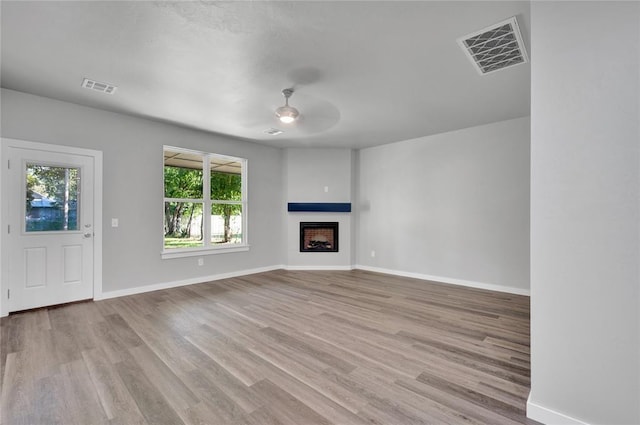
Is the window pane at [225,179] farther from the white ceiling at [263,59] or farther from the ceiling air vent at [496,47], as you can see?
the ceiling air vent at [496,47]

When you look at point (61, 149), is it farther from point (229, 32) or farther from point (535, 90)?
point (535, 90)

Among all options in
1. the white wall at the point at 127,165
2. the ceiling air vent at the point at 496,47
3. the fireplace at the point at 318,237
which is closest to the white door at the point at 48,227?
the white wall at the point at 127,165

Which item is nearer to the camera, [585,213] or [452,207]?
[585,213]

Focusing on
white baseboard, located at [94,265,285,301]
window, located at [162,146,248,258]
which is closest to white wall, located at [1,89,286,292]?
white baseboard, located at [94,265,285,301]

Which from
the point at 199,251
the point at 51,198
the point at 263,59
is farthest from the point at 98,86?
the point at 199,251

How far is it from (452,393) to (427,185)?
4.04 meters

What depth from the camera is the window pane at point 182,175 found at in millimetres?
4812

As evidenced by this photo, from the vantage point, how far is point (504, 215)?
451 cm

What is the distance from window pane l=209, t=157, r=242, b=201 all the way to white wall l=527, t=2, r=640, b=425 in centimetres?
498

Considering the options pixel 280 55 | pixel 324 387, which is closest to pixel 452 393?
pixel 324 387

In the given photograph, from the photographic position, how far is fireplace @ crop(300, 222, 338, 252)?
20.7 feet

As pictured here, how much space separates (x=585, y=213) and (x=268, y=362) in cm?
230

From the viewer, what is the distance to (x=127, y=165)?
14.0 ft

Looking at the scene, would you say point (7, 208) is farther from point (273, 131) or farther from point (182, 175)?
point (273, 131)
